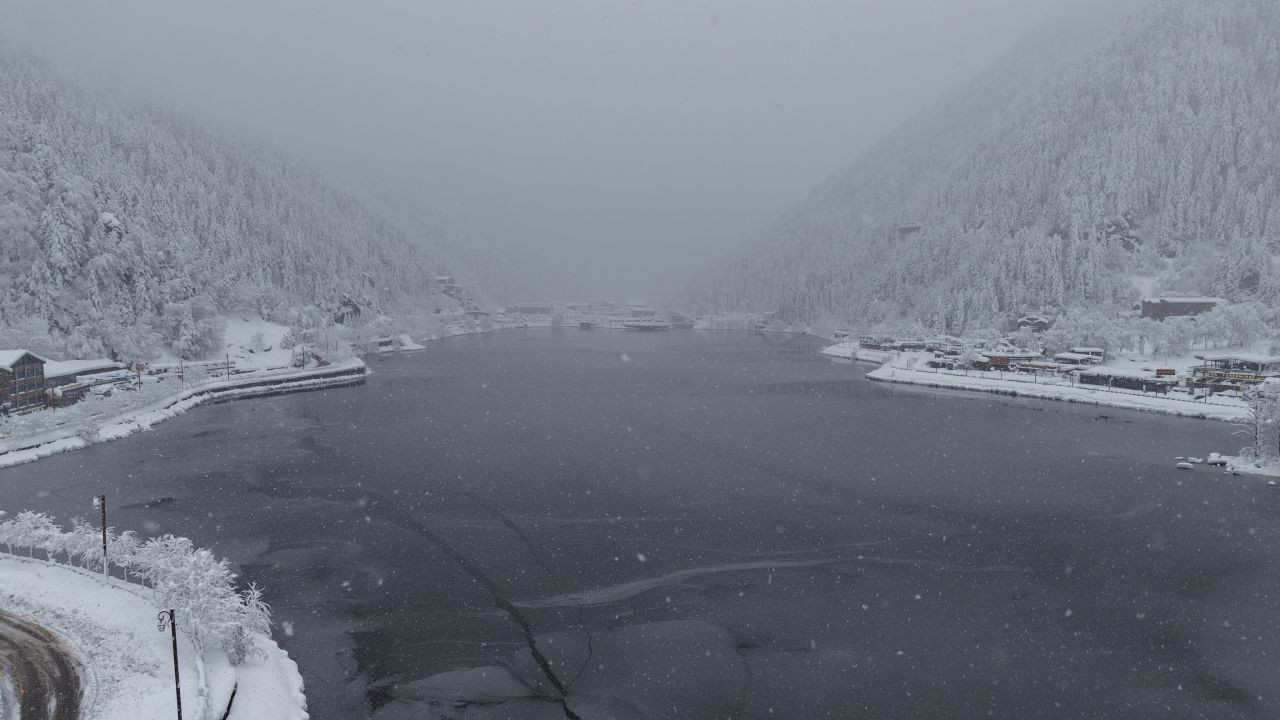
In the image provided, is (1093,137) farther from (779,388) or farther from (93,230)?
(93,230)

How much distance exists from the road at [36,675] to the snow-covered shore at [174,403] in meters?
35.7

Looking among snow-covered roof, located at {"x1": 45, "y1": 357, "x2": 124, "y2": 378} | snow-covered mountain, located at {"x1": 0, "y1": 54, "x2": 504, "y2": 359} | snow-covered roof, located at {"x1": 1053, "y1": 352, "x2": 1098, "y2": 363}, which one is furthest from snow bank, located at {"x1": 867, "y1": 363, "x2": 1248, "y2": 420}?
snow-covered mountain, located at {"x1": 0, "y1": 54, "x2": 504, "y2": 359}

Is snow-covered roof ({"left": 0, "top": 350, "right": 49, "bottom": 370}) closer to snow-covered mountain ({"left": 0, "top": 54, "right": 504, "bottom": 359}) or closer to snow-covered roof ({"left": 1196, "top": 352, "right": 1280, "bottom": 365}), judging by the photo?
snow-covered mountain ({"left": 0, "top": 54, "right": 504, "bottom": 359})

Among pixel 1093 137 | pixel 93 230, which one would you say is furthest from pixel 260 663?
pixel 1093 137

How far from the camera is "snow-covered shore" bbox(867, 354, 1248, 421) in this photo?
2648 inches

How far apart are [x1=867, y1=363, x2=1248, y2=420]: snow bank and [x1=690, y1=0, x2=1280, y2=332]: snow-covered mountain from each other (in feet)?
115

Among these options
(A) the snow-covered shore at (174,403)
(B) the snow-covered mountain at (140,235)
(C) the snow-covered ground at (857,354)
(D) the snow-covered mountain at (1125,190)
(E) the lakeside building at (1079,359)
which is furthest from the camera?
(C) the snow-covered ground at (857,354)

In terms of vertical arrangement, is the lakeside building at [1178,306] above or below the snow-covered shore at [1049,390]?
above

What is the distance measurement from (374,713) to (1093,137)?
175 metres

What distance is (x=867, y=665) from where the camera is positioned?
22266 mm

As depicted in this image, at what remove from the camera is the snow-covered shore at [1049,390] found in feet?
221

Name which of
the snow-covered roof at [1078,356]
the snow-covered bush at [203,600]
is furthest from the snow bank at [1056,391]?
the snow-covered bush at [203,600]

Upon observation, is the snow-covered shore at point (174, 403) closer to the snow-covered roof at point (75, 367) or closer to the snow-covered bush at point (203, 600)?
the snow-covered roof at point (75, 367)

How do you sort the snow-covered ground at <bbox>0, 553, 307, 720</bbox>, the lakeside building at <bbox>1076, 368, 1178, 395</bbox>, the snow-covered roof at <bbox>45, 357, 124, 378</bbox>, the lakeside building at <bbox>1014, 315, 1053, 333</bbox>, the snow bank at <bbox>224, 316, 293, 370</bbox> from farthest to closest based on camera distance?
the lakeside building at <bbox>1014, 315, 1053, 333</bbox> → the snow bank at <bbox>224, 316, 293, 370</bbox> → the lakeside building at <bbox>1076, 368, 1178, 395</bbox> → the snow-covered roof at <bbox>45, 357, 124, 378</bbox> → the snow-covered ground at <bbox>0, 553, 307, 720</bbox>
